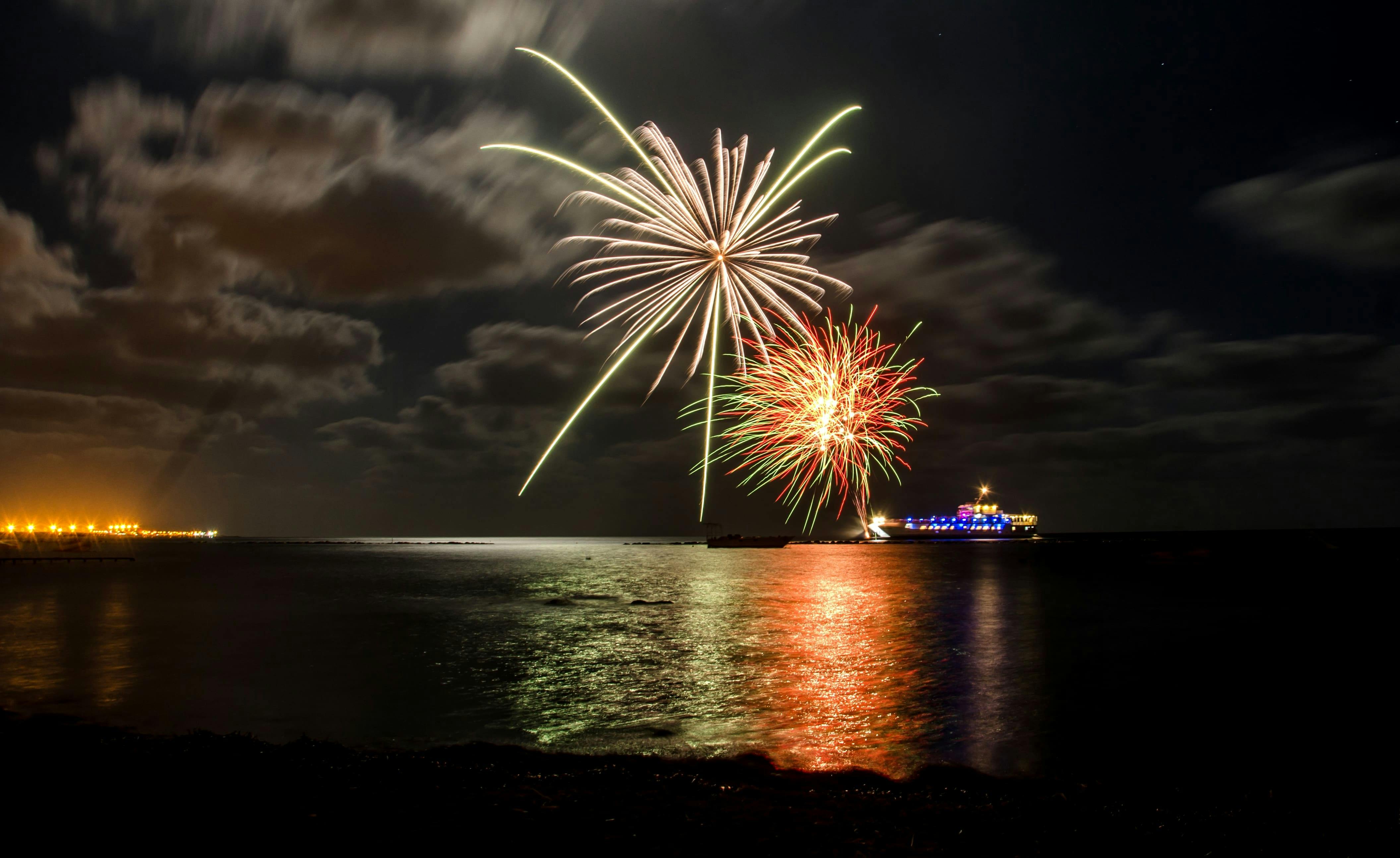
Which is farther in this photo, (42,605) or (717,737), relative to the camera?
(42,605)

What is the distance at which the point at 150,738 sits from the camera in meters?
14.2

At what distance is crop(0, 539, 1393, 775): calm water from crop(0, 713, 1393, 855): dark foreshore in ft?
15.8

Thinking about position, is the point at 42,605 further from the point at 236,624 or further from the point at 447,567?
the point at 447,567

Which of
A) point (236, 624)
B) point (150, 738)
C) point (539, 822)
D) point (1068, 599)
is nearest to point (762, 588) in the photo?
point (1068, 599)

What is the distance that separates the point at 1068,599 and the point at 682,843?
58624 mm

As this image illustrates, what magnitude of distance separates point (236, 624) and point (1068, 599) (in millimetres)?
56162

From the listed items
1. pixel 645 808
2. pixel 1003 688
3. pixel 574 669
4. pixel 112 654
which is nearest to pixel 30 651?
pixel 112 654

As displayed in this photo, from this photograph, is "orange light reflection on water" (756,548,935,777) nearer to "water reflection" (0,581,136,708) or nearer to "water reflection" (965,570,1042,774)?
"water reflection" (965,570,1042,774)

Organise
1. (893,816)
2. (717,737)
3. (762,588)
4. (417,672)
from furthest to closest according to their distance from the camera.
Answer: (762,588), (417,672), (717,737), (893,816)

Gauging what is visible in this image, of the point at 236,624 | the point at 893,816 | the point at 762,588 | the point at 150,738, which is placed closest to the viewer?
the point at 893,816

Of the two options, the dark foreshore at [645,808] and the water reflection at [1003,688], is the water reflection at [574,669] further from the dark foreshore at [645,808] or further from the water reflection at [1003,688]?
the dark foreshore at [645,808]

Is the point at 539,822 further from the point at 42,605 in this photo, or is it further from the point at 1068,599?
the point at 42,605

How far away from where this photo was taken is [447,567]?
4833 inches

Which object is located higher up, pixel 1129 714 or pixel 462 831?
pixel 462 831
